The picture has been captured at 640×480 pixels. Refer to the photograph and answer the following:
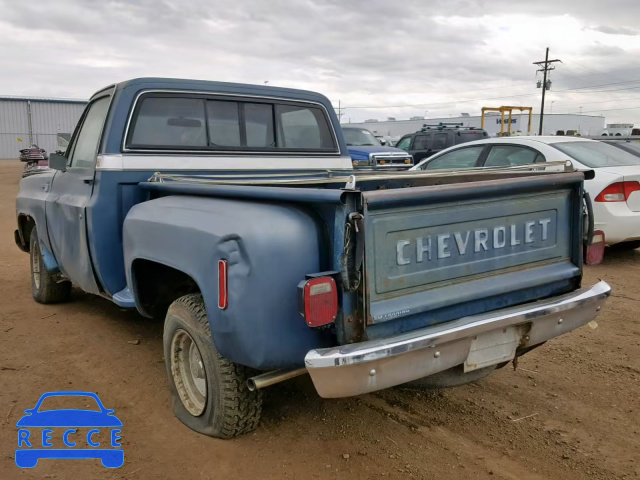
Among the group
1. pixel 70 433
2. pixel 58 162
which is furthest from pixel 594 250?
pixel 58 162

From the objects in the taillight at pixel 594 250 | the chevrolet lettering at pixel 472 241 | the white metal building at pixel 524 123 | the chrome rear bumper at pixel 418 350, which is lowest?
the chrome rear bumper at pixel 418 350

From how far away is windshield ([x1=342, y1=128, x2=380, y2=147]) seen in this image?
623 inches

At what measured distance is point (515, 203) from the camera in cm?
304

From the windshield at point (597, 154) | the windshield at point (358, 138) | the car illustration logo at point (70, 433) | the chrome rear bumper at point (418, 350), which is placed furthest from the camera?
the windshield at point (358, 138)

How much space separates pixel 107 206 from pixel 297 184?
127 centimetres

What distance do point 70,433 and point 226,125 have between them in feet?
7.89

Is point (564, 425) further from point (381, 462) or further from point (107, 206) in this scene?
point (107, 206)

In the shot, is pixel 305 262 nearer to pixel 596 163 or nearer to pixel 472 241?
pixel 472 241

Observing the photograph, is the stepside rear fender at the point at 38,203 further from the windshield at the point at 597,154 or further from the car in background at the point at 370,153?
the car in background at the point at 370,153

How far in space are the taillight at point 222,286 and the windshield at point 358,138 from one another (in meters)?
13.4

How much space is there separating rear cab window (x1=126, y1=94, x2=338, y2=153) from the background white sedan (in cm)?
293

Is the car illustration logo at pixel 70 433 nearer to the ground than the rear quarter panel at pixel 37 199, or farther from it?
nearer to the ground

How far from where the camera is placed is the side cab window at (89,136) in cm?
412

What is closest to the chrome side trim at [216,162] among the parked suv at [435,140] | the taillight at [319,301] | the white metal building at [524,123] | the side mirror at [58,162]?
the side mirror at [58,162]
